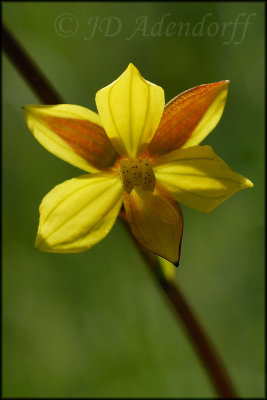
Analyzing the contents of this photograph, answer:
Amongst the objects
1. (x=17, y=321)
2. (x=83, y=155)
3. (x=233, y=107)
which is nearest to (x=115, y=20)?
(x=233, y=107)

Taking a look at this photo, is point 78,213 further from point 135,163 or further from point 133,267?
point 133,267

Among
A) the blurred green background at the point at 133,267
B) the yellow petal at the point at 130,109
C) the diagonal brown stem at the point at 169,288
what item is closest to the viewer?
the yellow petal at the point at 130,109

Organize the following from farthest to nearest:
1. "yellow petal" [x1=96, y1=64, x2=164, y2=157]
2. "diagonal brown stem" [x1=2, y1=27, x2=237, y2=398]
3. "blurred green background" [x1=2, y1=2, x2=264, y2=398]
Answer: "blurred green background" [x1=2, y1=2, x2=264, y2=398]
"diagonal brown stem" [x1=2, y1=27, x2=237, y2=398]
"yellow petal" [x1=96, y1=64, x2=164, y2=157]

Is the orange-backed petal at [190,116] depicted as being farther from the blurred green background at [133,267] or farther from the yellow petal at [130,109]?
the blurred green background at [133,267]

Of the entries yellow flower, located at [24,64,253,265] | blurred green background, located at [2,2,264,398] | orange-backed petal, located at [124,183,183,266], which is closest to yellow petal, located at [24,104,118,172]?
yellow flower, located at [24,64,253,265]

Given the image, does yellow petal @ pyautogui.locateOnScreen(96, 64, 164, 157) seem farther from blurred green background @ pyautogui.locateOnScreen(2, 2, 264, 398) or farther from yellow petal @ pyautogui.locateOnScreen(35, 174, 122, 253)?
blurred green background @ pyautogui.locateOnScreen(2, 2, 264, 398)

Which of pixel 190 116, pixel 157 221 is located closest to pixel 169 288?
pixel 157 221

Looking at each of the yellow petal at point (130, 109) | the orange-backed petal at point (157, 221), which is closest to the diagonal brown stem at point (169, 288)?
the orange-backed petal at point (157, 221)
